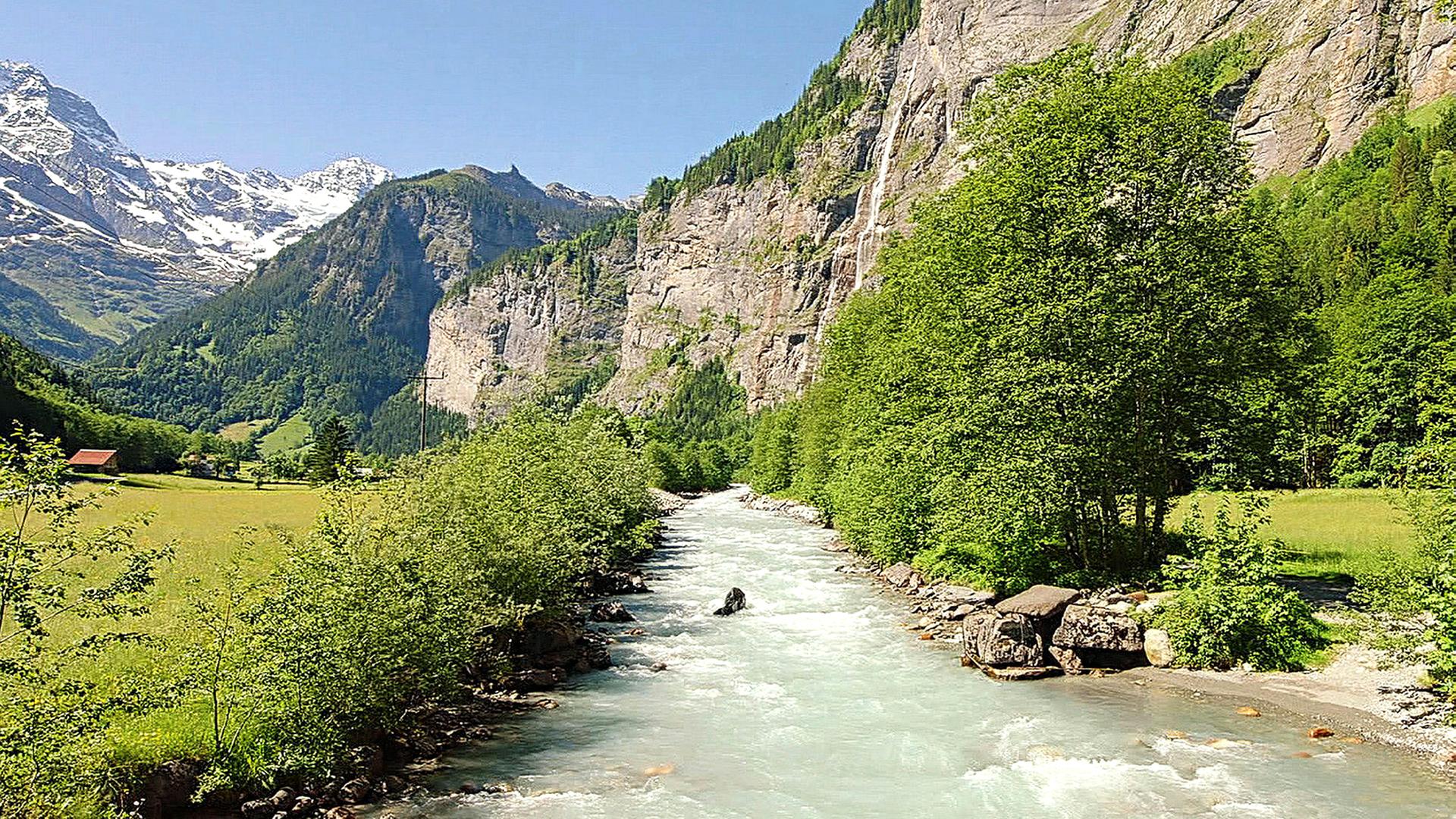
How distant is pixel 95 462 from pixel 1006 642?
122481 millimetres

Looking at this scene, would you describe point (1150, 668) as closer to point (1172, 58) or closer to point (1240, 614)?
point (1240, 614)

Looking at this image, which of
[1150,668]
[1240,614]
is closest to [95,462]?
[1150,668]

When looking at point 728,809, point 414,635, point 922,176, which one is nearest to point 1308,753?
point 728,809

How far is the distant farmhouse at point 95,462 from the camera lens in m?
107

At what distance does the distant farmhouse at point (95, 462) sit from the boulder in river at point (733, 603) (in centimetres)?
10524

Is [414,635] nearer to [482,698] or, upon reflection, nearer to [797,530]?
[482,698]

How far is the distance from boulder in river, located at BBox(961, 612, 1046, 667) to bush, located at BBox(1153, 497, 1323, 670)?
3.47m

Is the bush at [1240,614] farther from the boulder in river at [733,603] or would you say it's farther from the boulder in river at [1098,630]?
the boulder in river at [733,603]

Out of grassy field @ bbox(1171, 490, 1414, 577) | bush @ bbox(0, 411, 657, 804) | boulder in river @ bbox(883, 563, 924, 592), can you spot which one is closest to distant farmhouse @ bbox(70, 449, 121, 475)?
boulder in river @ bbox(883, 563, 924, 592)

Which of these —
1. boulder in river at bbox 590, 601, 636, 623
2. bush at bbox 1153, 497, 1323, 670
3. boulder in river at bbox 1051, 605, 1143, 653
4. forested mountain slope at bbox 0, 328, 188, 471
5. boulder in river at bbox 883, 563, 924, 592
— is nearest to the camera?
bush at bbox 1153, 497, 1323, 670

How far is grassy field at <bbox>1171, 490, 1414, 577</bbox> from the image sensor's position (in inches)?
1112

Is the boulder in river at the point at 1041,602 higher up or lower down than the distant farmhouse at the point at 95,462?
lower down

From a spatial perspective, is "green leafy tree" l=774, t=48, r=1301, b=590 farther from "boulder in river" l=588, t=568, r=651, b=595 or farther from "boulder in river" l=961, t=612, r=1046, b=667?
"boulder in river" l=588, t=568, r=651, b=595

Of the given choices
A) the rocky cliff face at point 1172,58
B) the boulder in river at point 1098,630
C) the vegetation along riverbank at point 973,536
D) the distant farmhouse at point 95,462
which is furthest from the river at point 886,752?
the distant farmhouse at point 95,462
